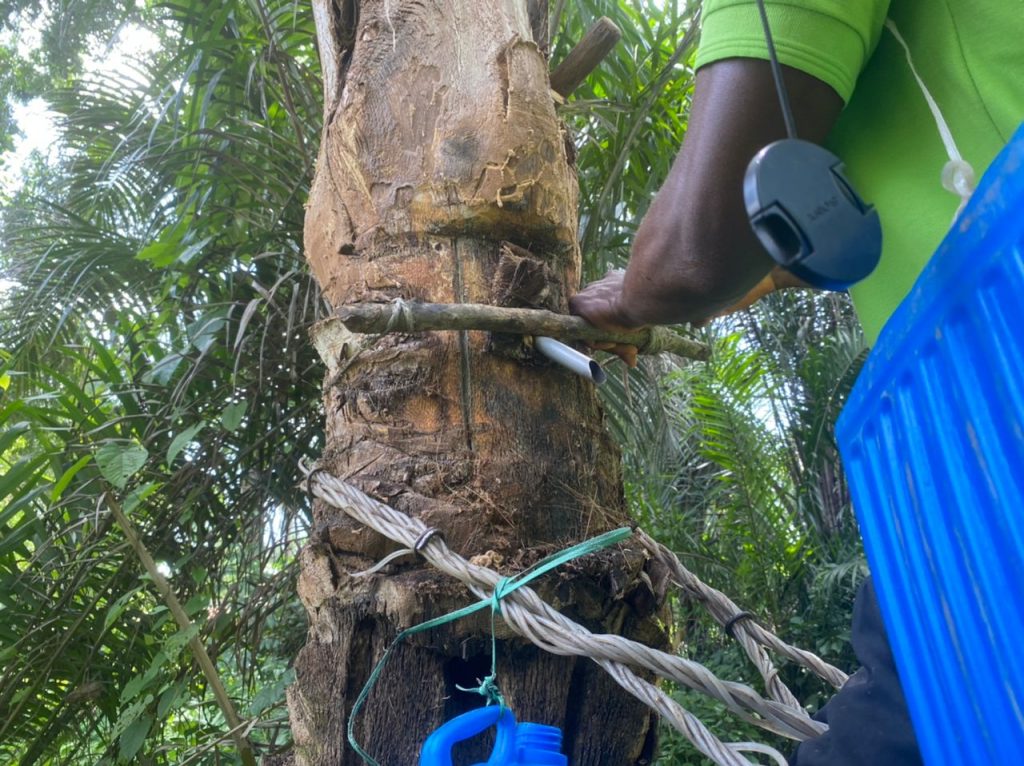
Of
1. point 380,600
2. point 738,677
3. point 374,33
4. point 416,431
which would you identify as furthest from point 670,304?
point 738,677

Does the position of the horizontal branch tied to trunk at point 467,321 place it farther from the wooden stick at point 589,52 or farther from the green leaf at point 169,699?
the green leaf at point 169,699

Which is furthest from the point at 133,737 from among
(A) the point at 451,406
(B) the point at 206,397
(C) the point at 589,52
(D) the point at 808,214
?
(D) the point at 808,214

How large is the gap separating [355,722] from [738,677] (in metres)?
3.67

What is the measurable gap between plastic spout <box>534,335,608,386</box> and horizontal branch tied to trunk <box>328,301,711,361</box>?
0.02 meters

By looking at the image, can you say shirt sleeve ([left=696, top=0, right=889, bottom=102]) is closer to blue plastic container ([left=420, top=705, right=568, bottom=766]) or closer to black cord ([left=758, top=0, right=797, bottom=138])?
black cord ([left=758, top=0, right=797, bottom=138])

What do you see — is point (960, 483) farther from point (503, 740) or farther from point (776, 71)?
point (503, 740)

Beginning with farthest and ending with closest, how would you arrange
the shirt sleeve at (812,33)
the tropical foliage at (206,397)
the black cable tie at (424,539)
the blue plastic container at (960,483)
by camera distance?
the tropical foliage at (206,397)
the black cable tie at (424,539)
the shirt sleeve at (812,33)
the blue plastic container at (960,483)

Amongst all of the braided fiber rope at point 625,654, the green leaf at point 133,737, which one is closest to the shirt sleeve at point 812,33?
the braided fiber rope at point 625,654

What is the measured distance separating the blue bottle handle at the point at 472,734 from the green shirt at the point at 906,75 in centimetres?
54

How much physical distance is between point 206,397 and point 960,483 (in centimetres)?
236

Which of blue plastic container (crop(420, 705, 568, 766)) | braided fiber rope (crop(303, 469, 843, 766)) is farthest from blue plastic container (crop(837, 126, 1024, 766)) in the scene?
blue plastic container (crop(420, 705, 568, 766))

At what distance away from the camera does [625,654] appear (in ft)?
2.90

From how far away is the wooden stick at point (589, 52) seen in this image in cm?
186

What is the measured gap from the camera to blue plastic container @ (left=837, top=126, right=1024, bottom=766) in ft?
1.57
